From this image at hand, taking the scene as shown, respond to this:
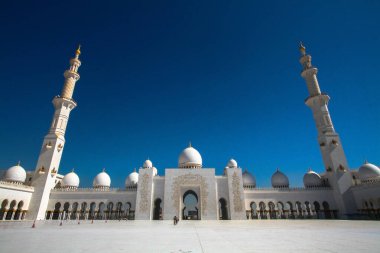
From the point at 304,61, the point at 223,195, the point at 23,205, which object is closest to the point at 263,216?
the point at 223,195

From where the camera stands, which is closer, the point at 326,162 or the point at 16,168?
the point at 326,162

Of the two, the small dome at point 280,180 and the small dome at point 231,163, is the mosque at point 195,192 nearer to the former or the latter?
the small dome at point 280,180

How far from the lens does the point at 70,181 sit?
35.1 m

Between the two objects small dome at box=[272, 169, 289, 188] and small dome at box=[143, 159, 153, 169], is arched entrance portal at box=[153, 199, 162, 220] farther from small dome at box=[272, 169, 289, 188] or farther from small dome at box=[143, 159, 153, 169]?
small dome at box=[272, 169, 289, 188]

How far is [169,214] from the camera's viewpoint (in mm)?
28922

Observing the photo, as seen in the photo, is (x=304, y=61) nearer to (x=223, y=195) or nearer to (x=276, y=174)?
(x=276, y=174)

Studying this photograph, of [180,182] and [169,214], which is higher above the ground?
[180,182]

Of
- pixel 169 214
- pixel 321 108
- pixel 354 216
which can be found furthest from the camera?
pixel 321 108

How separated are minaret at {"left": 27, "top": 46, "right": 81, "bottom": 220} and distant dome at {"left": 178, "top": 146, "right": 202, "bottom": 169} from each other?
714 inches

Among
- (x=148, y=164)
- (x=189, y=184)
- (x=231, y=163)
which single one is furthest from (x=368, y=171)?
(x=148, y=164)

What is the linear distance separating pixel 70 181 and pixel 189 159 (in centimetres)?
1968

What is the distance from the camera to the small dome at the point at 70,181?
34.9 m

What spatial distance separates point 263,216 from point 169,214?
43.8 feet

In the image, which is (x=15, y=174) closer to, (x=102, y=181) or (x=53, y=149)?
(x=53, y=149)
